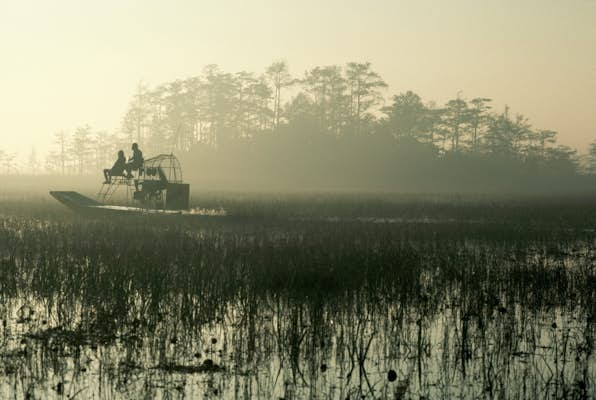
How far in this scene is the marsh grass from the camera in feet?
20.8

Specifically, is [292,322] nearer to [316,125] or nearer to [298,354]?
[298,354]

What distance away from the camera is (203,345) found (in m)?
7.64

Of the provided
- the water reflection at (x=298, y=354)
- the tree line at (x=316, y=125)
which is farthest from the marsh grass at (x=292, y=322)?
the tree line at (x=316, y=125)

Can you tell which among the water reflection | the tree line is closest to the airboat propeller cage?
the water reflection

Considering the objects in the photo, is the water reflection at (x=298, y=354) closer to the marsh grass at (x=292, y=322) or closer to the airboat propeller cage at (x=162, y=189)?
the marsh grass at (x=292, y=322)

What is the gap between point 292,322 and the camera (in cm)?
820

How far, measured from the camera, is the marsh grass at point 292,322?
6340 mm

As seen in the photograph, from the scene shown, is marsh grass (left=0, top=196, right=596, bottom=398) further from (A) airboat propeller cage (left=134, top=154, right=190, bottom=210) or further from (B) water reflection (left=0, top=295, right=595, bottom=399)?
(A) airboat propeller cage (left=134, top=154, right=190, bottom=210)

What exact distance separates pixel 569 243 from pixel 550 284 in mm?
8210

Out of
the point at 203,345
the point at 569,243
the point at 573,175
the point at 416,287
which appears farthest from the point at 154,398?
the point at 573,175

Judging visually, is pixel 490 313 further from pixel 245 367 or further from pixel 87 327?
pixel 87 327

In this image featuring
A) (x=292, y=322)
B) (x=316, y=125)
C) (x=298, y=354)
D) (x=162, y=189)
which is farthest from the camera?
(x=316, y=125)

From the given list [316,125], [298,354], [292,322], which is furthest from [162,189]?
[316,125]

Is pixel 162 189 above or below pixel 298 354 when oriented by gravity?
above
